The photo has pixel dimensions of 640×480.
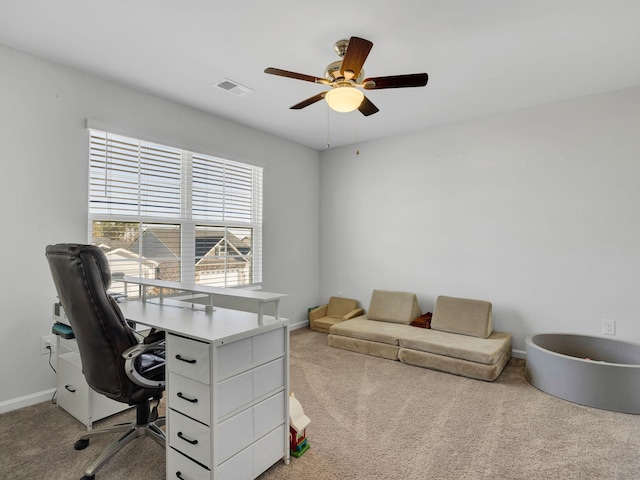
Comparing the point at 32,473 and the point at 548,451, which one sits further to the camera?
the point at 548,451

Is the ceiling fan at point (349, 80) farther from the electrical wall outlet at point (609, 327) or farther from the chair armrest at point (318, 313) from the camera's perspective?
the chair armrest at point (318, 313)

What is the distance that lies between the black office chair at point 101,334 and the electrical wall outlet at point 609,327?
3806 millimetres

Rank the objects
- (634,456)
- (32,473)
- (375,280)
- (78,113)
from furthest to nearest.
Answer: (375,280)
(78,113)
(634,456)
(32,473)

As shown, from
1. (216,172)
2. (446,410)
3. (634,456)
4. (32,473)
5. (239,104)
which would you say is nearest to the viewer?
(32,473)

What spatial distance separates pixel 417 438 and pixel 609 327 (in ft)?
7.84

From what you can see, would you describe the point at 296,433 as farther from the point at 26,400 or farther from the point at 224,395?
the point at 26,400

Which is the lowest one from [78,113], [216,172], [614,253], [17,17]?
[614,253]

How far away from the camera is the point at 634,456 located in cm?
198

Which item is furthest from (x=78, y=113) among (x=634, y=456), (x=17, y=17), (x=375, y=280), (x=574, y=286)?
(x=574, y=286)

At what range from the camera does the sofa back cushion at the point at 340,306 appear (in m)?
4.87

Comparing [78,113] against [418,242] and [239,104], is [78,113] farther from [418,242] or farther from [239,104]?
[418,242]

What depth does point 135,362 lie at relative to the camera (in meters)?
1.78

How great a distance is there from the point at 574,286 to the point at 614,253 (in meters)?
0.45

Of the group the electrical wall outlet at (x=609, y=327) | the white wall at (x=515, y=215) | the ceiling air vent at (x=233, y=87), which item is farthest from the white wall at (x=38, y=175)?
the electrical wall outlet at (x=609, y=327)
